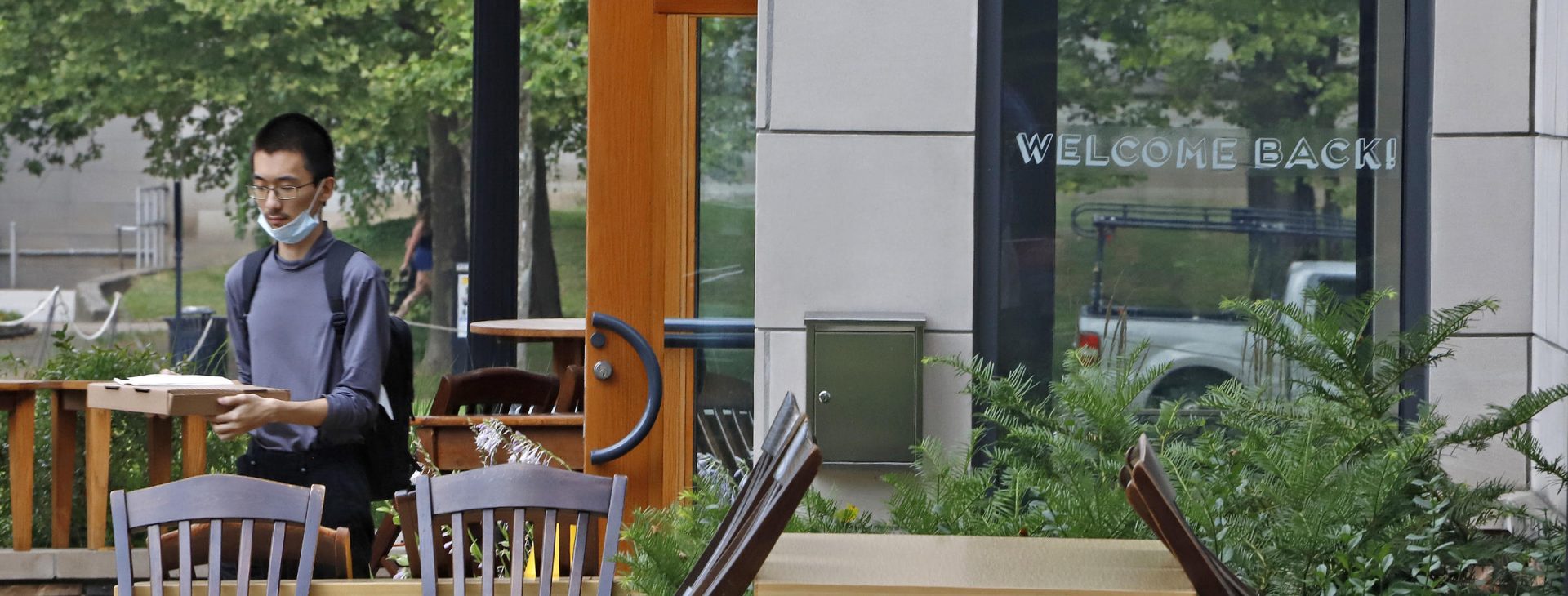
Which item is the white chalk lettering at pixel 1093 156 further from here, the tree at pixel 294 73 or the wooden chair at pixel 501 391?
the tree at pixel 294 73

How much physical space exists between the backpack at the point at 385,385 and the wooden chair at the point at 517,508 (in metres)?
0.84

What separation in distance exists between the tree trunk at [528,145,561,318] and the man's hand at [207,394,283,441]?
14.7 m

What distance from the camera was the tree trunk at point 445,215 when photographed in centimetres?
2027

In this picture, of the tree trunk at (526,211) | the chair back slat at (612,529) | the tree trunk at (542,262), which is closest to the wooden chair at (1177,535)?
the chair back slat at (612,529)

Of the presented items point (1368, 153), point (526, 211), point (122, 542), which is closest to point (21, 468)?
point (122, 542)

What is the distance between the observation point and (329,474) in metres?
4.58

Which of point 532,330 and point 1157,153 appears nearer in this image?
point 1157,153

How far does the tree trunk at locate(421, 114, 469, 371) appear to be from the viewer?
20266mm

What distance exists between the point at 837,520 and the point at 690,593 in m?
1.15

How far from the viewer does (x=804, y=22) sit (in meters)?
4.59

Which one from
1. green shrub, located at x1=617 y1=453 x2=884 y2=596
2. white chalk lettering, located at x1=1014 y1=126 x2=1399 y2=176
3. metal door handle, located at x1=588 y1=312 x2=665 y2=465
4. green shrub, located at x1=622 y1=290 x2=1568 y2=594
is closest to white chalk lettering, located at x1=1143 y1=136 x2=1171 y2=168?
white chalk lettering, located at x1=1014 y1=126 x2=1399 y2=176

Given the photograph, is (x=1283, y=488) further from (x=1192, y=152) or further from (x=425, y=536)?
(x=425, y=536)

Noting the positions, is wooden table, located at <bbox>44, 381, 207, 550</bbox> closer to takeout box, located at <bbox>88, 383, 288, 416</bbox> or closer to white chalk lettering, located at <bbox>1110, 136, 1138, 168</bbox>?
takeout box, located at <bbox>88, 383, 288, 416</bbox>

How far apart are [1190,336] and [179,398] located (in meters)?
2.81
